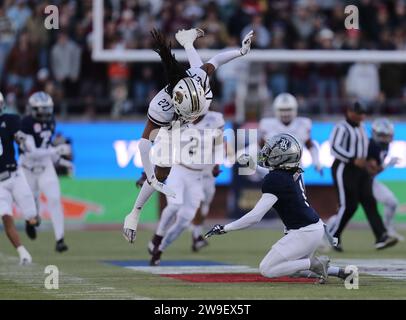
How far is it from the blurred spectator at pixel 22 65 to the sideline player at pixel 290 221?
35.4 feet

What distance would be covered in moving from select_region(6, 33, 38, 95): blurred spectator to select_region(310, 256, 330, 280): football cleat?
1108cm

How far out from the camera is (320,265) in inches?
375

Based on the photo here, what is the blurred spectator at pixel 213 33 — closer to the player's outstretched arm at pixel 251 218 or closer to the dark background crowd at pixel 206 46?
the dark background crowd at pixel 206 46

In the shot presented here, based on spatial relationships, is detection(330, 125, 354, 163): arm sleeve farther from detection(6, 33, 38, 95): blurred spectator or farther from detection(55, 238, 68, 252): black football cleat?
detection(6, 33, 38, 95): blurred spectator

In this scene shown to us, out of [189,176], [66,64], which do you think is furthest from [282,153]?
[66,64]

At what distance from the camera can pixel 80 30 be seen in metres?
19.6

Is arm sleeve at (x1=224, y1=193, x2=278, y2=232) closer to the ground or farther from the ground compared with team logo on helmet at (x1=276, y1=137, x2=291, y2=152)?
closer to the ground

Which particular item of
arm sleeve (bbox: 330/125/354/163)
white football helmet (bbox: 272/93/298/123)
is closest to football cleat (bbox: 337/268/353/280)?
arm sleeve (bbox: 330/125/354/163)

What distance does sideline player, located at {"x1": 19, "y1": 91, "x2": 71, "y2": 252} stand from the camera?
14.1 meters

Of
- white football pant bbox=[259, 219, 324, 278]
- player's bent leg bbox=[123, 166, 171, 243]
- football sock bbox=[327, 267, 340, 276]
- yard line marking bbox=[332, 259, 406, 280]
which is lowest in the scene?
yard line marking bbox=[332, 259, 406, 280]

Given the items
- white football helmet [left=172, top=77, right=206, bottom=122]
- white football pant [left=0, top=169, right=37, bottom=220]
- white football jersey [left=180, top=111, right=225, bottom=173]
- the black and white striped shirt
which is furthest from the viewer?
the black and white striped shirt

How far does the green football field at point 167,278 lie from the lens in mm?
8961

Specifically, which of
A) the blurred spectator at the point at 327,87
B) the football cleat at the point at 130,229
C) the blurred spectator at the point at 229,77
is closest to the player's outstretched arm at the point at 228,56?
the football cleat at the point at 130,229
